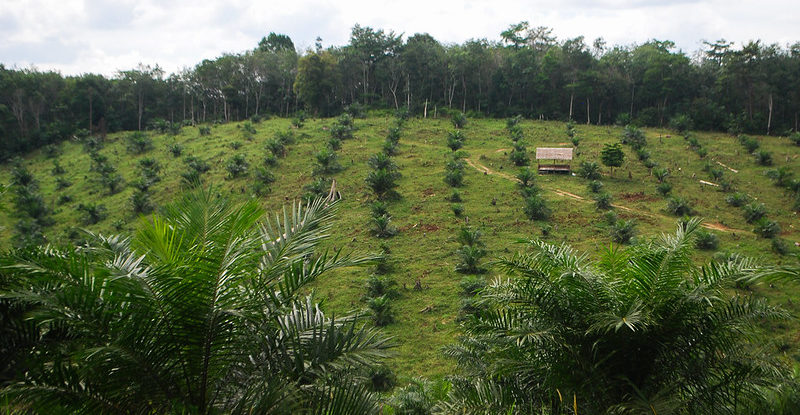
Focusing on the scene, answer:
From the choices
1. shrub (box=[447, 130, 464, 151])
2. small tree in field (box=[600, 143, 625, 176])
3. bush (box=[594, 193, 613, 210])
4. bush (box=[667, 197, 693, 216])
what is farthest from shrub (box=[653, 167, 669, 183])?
shrub (box=[447, 130, 464, 151])

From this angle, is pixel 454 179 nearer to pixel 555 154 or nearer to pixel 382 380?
pixel 555 154

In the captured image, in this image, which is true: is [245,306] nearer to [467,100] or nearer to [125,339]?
[125,339]

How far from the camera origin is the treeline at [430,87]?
39.2 metres

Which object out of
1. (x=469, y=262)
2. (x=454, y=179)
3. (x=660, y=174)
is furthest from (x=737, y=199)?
(x=469, y=262)

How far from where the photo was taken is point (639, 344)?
4246mm

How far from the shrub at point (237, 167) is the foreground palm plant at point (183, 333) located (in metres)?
25.4

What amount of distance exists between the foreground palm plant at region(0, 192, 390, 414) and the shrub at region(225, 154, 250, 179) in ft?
83.5

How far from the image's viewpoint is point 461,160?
94.6 ft

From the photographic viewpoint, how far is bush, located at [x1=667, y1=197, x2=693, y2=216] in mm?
20938

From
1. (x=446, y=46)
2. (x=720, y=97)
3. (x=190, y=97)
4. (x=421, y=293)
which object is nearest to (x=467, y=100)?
(x=446, y=46)

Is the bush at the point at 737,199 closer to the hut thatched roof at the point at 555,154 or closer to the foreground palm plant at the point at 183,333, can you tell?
the hut thatched roof at the point at 555,154

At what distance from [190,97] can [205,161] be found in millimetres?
22963

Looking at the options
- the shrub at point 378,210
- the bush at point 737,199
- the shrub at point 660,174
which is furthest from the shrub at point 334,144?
the bush at point 737,199

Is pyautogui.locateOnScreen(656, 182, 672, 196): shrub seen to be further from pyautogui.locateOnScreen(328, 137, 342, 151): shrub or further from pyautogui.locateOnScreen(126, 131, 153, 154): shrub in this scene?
pyautogui.locateOnScreen(126, 131, 153, 154): shrub
